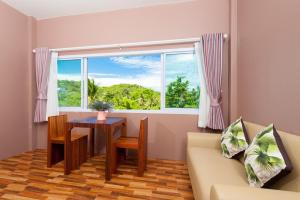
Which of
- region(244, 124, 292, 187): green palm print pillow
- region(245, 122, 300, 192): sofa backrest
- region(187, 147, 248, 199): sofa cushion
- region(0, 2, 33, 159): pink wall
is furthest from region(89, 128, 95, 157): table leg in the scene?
region(245, 122, 300, 192): sofa backrest

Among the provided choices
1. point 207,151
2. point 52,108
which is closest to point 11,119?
point 52,108

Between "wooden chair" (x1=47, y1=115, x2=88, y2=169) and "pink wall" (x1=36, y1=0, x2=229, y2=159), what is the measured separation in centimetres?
57

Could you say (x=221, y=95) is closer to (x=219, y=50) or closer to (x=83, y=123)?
(x=219, y=50)

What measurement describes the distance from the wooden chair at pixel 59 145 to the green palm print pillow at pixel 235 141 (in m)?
1.96

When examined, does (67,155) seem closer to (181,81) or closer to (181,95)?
(181,95)

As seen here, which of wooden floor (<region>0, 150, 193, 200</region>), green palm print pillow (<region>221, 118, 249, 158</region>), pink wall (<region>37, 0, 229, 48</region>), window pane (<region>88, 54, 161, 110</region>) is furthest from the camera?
window pane (<region>88, 54, 161, 110</region>)

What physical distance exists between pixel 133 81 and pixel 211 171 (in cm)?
202

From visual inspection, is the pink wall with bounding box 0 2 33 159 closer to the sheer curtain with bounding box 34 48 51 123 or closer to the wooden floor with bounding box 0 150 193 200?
the sheer curtain with bounding box 34 48 51 123

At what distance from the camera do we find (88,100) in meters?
3.13

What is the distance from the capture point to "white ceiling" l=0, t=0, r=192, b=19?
2646 millimetres

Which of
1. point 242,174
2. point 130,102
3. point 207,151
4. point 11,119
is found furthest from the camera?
point 130,102

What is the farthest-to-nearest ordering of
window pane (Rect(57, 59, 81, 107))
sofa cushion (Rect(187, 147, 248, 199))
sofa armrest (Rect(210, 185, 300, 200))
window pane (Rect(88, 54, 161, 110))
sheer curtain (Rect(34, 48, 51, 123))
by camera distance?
window pane (Rect(57, 59, 81, 107)), sheer curtain (Rect(34, 48, 51, 123)), window pane (Rect(88, 54, 161, 110)), sofa cushion (Rect(187, 147, 248, 199)), sofa armrest (Rect(210, 185, 300, 200))

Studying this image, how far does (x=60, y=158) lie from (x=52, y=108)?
0.98 metres

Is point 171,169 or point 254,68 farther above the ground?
point 254,68
